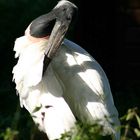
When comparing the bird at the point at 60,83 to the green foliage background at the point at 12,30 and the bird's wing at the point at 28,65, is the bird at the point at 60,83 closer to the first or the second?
the bird's wing at the point at 28,65

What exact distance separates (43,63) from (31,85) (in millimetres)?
152

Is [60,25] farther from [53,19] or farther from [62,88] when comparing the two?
[62,88]

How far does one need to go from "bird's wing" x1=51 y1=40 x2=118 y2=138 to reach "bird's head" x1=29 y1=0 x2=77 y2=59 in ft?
0.27

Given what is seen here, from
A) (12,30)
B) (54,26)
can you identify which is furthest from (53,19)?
(12,30)

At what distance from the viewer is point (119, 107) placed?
8953mm

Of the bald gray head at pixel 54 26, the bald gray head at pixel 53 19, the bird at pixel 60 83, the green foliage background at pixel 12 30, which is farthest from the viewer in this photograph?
the green foliage background at pixel 12 30

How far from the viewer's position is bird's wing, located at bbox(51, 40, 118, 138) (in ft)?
19.2

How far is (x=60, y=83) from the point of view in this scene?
5.99 meters

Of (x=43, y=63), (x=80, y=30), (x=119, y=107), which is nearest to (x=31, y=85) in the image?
(x=43, y=63)

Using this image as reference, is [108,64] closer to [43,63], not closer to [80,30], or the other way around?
[80,30]

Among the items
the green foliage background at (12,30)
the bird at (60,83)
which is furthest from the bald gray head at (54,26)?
the green foliage background at (12,30)

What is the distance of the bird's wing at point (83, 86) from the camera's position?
5.85 meters

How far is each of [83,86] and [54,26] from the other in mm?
515

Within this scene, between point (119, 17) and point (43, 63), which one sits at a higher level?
point (43, 63)
